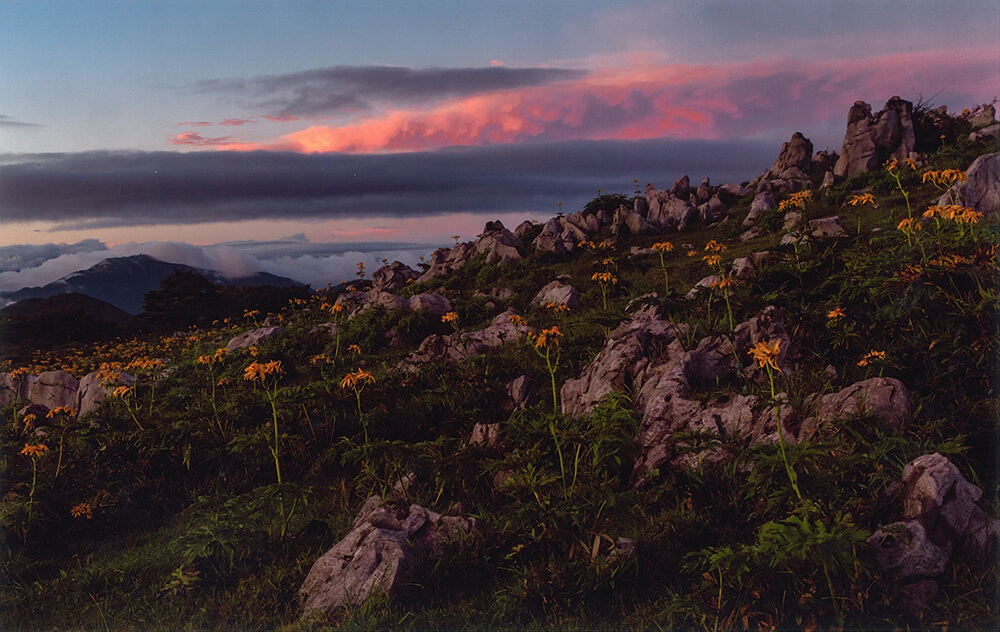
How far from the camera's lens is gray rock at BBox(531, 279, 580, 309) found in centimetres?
1694

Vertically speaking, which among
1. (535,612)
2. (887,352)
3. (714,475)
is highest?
(887,352)

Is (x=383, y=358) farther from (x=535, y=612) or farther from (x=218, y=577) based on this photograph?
(x=535, y=612)

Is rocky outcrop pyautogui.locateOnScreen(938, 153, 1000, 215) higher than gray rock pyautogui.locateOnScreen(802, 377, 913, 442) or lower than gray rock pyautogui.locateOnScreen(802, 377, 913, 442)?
higher

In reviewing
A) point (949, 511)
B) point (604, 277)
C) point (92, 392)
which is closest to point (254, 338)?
point (92, 392)

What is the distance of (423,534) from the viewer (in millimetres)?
6422

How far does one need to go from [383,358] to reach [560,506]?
370 inches

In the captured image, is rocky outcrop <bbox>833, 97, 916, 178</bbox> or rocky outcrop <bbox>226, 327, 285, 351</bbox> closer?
rocky outcrop <bbox>226, 327, 285, 351</bbox>

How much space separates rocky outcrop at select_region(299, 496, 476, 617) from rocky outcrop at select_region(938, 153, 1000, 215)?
1454 centimetres

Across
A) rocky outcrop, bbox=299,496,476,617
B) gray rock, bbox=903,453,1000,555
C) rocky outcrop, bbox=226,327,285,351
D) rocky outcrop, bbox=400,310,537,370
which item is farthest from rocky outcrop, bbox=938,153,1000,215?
rocky outcrop, bbox=226,327,285,351

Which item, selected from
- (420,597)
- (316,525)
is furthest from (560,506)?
(316,525)

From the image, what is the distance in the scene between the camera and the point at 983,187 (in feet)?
50.5

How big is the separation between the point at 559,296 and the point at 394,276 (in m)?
14.1

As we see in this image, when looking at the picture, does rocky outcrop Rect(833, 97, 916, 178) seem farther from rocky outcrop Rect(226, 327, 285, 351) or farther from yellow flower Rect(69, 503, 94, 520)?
yellow flower Rect(69, 503, 94, 520)

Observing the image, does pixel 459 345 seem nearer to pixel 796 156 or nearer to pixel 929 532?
pixel 929 532
